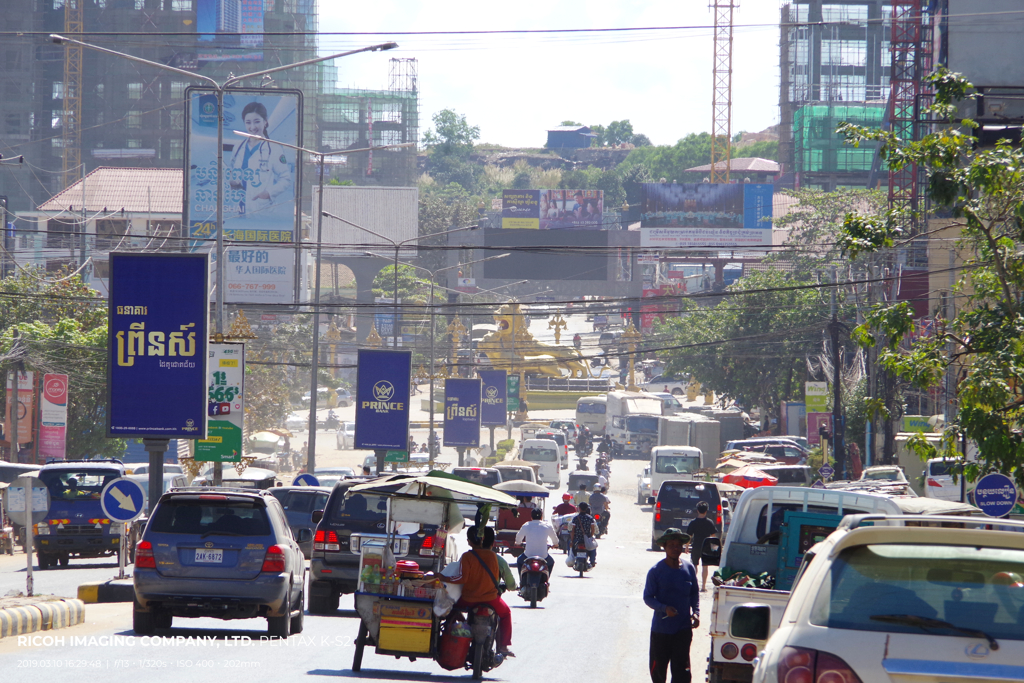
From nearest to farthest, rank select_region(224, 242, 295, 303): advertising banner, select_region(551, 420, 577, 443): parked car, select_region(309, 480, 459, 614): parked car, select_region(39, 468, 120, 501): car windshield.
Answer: select_region(309, 480, 459, 614): parked car, select_region(39, 468, 120, 501): car windshield, select_region(551, 420, 577, 443): parked car, select_region(224, 242, 295, 303): advertising banner

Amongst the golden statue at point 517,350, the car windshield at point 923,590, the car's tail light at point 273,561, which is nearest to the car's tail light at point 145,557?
the car's tail light at point 273,561

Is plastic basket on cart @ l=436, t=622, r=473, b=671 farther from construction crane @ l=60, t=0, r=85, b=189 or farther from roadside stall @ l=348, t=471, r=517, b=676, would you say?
construction crane @ l=60, t=0, r=85, b=189

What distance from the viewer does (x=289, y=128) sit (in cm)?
8062

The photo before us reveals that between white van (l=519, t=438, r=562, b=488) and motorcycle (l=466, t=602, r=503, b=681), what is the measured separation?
40.6m

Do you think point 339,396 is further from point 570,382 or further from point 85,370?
point 85,370

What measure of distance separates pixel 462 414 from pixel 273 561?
100 ft

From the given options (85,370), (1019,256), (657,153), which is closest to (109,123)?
(657,153)

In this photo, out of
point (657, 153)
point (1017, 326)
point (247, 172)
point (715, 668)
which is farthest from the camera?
point (657, 153)

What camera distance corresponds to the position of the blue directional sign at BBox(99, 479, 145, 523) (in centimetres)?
1648

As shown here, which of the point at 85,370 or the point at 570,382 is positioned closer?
the point at 85,370

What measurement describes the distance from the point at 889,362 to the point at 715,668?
18.4 feet

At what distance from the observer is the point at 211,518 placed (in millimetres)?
12633

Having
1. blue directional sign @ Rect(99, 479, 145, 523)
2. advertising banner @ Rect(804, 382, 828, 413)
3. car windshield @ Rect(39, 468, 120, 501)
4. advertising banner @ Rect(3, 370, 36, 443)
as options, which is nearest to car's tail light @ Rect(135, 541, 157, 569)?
blue directional sign @ Rect(99, 479, 145, 523)

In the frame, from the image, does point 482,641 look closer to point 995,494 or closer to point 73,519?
point 995,494
